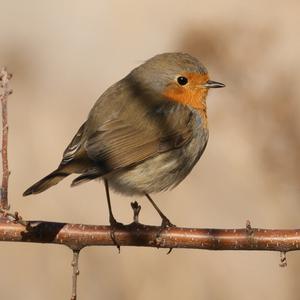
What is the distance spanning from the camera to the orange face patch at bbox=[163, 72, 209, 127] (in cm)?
620

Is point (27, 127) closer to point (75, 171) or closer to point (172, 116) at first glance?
point (172, 116)

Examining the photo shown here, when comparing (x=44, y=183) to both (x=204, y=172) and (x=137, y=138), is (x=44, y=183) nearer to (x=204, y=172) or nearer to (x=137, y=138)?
(x=137, y=138)

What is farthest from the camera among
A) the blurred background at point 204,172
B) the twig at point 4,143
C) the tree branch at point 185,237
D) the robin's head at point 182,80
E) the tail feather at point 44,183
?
the blurred background at point 204,172

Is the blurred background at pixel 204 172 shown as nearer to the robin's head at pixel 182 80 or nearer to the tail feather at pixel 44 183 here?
the robin's head at pixel 182 80

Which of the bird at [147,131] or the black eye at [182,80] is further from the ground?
the black eye at [182,80]

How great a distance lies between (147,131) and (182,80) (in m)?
0.50

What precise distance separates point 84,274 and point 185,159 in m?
2.00

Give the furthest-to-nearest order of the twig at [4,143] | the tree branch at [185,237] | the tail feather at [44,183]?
the tail feather at [44,183] < the tree branch at [185,237] < the twig at [4,143]

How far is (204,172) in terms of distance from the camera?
7945 millimetres

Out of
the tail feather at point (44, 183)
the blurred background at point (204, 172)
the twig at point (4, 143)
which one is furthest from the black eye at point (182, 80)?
the twig at point (4, 143)

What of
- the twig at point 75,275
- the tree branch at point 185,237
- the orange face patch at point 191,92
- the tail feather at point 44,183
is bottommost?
the twig at point 75,275

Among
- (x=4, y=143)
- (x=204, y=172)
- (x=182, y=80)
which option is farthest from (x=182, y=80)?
(x=4, y=143)

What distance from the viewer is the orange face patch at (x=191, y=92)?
6203 millimetres

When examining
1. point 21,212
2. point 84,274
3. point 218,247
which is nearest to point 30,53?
point 21,212
